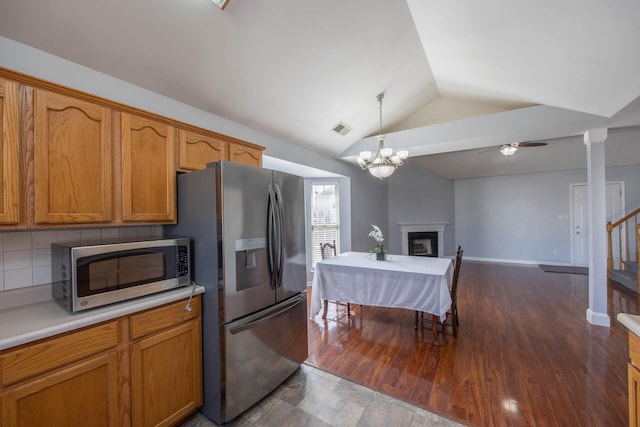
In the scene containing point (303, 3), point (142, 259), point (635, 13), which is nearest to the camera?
point (635, 13)

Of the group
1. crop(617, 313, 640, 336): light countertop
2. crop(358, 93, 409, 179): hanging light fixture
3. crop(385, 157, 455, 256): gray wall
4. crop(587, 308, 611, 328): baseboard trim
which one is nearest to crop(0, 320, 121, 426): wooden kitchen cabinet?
crop(617, 313, 640, 336): light countertop

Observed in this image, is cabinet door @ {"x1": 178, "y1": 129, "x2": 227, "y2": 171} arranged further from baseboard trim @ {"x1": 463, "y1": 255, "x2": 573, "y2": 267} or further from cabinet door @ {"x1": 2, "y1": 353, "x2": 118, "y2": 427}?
baseboard trim @ {"x1": 463, "y1": 255, "x2": 573, "y2": 267}

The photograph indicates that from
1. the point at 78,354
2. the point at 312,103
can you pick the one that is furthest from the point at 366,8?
the point at 78,354

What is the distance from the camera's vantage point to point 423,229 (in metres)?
7.27

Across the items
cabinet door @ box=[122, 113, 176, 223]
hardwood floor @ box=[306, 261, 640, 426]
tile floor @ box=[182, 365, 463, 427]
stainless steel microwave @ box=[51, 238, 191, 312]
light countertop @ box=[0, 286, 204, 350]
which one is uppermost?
cabinet door @ box=[122, 113, 176, 223]

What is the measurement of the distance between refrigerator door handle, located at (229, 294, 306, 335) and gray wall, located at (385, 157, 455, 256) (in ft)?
17.7

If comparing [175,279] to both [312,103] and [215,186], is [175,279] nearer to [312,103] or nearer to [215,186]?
[215,186]

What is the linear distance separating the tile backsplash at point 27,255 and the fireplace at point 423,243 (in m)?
7.07

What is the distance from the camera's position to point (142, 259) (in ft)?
5.42

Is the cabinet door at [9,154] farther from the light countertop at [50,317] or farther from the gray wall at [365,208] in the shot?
the gray wall at [365,208]

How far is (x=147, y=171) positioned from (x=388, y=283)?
2507 mm

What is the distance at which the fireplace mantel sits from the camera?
7.21 m

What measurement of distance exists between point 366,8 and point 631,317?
8.46 ft

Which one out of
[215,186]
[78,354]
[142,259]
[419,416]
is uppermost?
[215,186]
